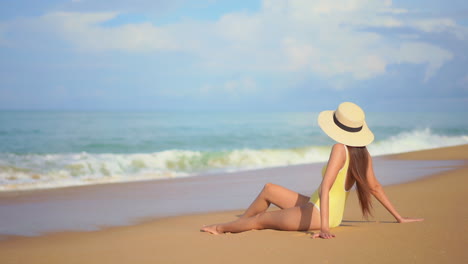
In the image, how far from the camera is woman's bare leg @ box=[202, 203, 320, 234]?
4.89 metres

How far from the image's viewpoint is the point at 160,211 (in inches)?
307

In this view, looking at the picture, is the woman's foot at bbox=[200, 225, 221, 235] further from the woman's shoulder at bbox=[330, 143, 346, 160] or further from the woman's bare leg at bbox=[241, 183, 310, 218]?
the woman's shoulder at bbox=[330, 143, 346, 160]

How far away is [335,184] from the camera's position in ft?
16.0

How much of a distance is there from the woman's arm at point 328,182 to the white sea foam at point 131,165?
321 inches

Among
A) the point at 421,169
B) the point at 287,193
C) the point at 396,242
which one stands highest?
the point at 421,169

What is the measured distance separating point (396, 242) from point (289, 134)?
99.5 feet

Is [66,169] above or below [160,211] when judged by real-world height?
above

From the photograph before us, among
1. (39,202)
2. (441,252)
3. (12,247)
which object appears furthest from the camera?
(39,202)

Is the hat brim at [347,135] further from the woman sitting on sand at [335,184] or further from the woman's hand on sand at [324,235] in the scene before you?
the woman's hand on sand at [324,235]

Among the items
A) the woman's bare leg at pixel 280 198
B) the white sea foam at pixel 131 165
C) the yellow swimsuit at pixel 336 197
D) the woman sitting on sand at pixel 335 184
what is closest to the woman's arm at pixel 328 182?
the woman sitting on sand at pixel 335 184

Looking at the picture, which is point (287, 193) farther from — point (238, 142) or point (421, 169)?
point (238, 142)

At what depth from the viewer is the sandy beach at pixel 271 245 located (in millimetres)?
4012

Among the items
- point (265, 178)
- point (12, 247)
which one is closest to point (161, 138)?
point (265, 178)

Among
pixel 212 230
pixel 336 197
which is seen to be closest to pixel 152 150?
pixel 212 230
